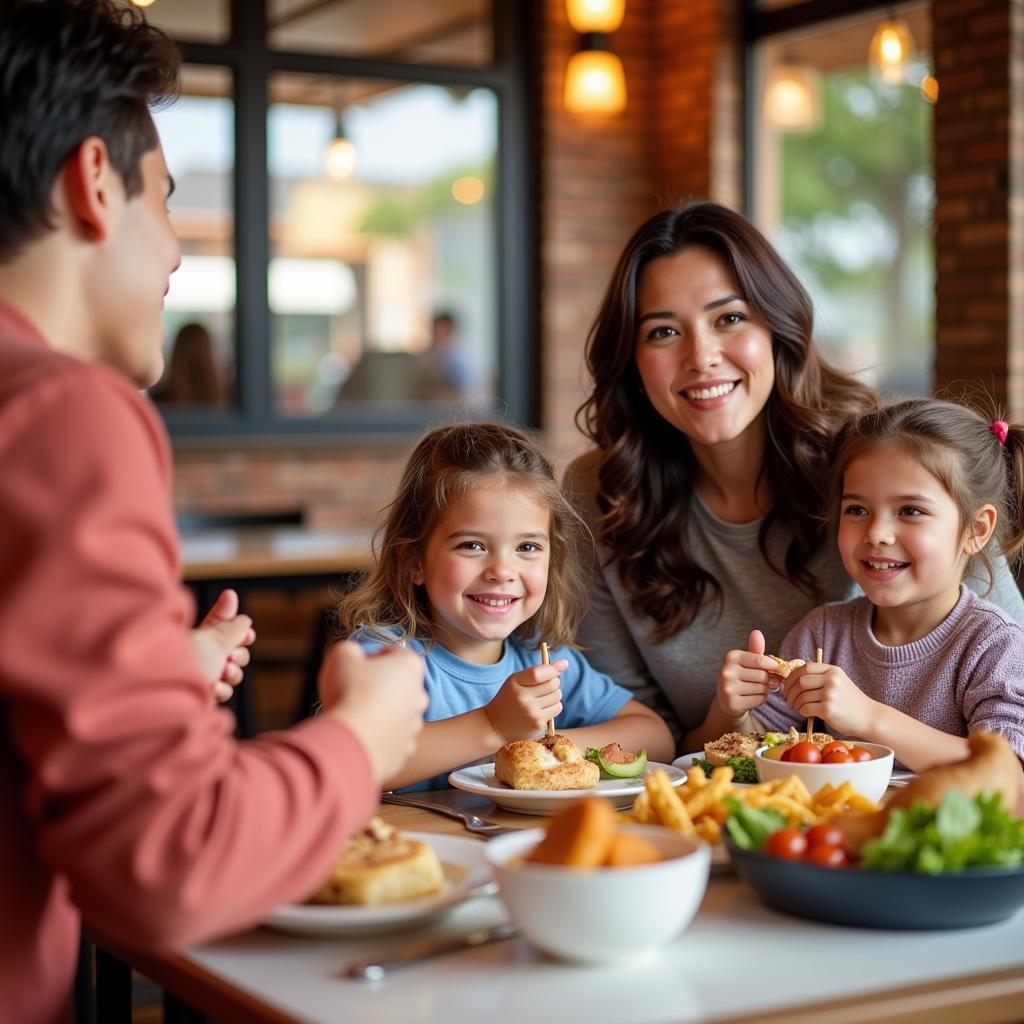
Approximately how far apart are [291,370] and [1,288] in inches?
222

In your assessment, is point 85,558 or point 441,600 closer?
point 85,558

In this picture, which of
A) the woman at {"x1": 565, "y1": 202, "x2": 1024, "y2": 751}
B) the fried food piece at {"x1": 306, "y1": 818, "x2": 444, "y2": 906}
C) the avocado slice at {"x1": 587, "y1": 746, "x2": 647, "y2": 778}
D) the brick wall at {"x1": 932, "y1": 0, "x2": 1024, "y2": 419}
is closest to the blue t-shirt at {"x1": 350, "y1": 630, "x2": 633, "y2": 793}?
the woman at {"x1": 565, "y1": 202, "x2": 1024, "y2": 751}

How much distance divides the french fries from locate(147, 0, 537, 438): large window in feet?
17.2

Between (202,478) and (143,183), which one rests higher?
(143,183)

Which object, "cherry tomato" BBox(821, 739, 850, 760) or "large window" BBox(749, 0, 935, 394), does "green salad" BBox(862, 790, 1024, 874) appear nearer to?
"cherry tomato" BBox(821, 739, 850, 760)

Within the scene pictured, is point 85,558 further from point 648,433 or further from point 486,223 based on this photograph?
point 486,223

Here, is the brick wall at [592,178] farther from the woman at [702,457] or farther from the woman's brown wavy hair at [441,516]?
the woman's brown wavy hair at [441,516]

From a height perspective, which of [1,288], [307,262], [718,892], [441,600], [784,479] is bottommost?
[718,892]

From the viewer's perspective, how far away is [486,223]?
23.3 ft

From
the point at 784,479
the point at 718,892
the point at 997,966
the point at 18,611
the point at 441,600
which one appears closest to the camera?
the point at 18,611

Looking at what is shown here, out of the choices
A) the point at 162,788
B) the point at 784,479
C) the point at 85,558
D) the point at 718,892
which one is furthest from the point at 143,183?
the point at 784,479

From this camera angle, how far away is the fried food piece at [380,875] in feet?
3.78

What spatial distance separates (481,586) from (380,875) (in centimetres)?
87

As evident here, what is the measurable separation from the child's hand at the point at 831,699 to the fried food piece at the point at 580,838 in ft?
2.02
